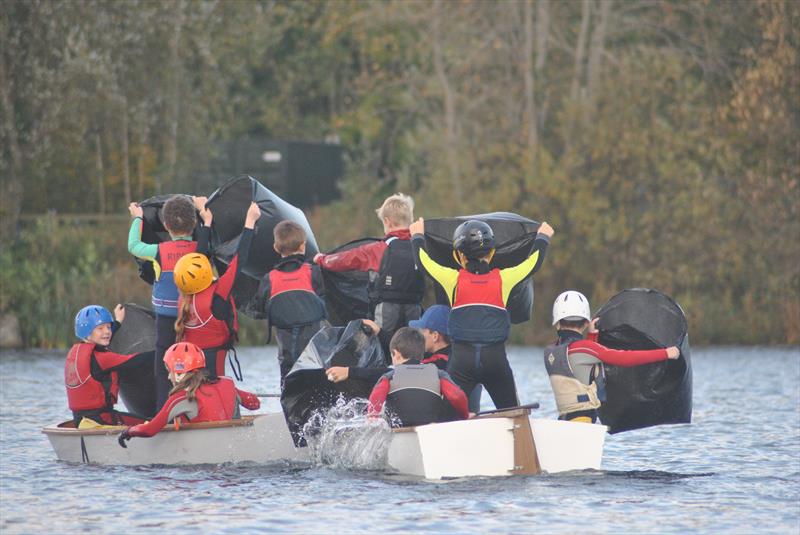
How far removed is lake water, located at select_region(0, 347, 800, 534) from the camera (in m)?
11.5

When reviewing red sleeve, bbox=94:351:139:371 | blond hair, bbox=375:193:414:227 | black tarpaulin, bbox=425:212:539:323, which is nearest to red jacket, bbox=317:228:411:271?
blond hair, bbox=375:193:414:227

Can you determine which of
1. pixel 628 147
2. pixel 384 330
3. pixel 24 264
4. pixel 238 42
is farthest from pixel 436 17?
pixel 384 330

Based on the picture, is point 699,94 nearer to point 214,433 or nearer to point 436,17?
point 436,17

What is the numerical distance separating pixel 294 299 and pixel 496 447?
243 cm

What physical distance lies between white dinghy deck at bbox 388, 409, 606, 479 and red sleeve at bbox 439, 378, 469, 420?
0.72 feet

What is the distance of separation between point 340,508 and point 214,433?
2.10 meters

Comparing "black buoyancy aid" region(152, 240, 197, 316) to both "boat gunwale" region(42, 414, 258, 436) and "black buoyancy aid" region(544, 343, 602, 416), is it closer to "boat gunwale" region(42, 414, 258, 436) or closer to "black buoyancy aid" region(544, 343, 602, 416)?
"boat gunwale" region(42, 414, 258, 436)

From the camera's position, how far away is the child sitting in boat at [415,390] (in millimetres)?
12617

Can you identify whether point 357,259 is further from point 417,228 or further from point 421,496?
point 421,496

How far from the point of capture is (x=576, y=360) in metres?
13.2

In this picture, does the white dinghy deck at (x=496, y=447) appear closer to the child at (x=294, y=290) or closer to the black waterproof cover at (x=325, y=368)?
the black waterproof cover at (x=325, y=368)

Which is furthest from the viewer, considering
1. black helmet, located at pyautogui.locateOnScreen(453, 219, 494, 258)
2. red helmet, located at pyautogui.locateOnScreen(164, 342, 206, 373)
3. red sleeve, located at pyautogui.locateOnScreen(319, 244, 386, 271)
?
red sleeve, located at pyautogui.locateOnScreen(319, 244, 386, 271)

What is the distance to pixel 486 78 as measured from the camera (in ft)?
117

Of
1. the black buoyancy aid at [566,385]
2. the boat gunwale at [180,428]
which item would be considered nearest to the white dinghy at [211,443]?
the boat gunwale at [180,428]
